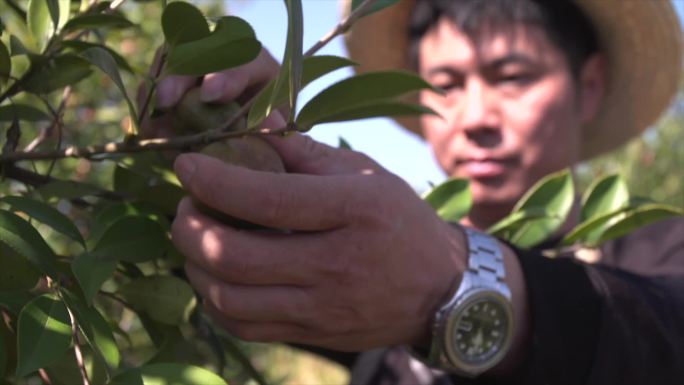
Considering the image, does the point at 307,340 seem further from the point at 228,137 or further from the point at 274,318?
the point at 228,137

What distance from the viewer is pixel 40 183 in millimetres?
690

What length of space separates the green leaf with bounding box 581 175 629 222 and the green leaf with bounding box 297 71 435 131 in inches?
15.9

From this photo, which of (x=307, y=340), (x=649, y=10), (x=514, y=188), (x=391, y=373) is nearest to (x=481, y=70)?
(x=514, y=188)

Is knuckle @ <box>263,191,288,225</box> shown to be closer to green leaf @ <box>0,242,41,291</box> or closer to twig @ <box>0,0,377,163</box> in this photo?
twig @ <box>0,0,377,163</box>

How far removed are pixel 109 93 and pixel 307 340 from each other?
1.53 metres

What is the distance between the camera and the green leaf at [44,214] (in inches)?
22.6

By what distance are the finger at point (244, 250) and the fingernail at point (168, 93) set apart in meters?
0.10

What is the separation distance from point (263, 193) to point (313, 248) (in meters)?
0.07

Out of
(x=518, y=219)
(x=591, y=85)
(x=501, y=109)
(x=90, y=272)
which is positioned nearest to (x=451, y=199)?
(x=518, y=219)

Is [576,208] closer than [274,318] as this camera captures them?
No

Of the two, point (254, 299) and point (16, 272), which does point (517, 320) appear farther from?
point (16, 272)

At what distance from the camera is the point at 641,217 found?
0.91m

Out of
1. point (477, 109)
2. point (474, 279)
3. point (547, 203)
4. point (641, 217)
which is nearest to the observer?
point (474, 279)

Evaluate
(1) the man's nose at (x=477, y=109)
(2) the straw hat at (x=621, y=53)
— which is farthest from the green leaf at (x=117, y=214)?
(2) the straw hat at (x=621, y=53)
